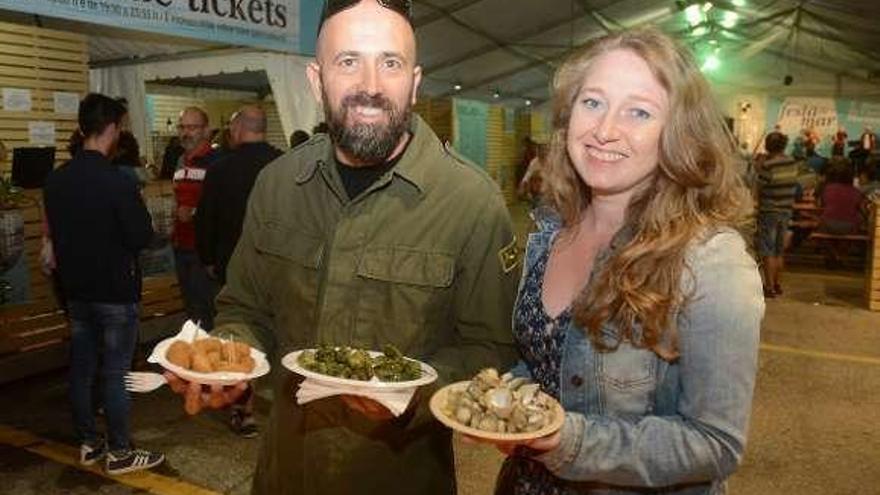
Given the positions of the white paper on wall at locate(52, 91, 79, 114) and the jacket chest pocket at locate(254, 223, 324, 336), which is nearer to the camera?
the jacket chest pocket at locate(254, 223, 324, 336)

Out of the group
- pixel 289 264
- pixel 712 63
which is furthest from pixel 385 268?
pixel 712 63

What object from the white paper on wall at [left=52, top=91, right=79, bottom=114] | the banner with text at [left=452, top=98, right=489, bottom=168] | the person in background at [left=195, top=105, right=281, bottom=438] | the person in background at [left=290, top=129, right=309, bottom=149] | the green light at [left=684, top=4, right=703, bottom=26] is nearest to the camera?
the person in background at [left=195, top=105, right=281, bottom=438]

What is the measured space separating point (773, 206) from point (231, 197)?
7291 millimetres

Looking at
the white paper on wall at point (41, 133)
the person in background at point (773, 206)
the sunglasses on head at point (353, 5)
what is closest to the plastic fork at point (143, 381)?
the sunglasses on head at point (353, 5)

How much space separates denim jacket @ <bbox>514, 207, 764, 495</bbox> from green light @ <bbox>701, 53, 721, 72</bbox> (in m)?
18.6

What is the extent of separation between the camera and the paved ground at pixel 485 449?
446 centimetres

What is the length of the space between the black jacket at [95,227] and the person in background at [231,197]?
2.70 ft

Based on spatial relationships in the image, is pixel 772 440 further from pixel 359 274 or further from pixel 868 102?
pixel 868 102

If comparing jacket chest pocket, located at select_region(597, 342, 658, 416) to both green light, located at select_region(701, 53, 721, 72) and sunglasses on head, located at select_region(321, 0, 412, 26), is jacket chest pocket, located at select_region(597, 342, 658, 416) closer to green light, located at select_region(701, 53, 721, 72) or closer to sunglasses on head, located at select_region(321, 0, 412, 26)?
sunglasses on head, located at select_region(321, 0, 412, 26)

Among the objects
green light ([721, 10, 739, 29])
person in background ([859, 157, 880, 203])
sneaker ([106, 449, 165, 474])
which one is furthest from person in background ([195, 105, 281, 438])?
green light ([721, 10, 739, 29])

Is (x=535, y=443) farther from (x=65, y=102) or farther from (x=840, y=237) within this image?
(x=840, y=237)

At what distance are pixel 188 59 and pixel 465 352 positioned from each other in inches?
324

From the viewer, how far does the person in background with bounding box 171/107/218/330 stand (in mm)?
5828

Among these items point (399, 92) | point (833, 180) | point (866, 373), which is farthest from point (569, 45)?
point (399, 92)
